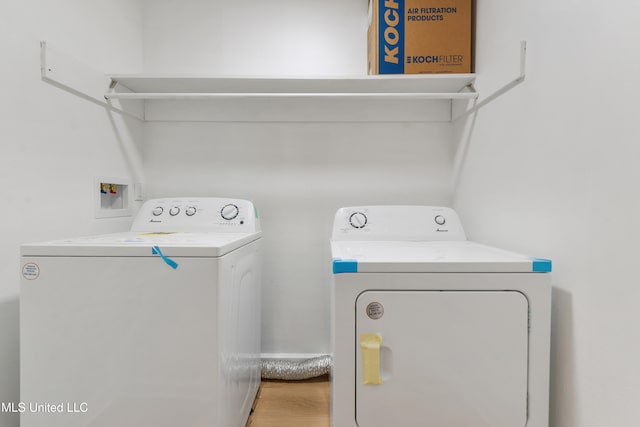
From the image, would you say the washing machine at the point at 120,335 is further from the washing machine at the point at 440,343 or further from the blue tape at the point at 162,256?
the washing machine at the point at 440,343

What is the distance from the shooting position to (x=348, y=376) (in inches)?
36.9

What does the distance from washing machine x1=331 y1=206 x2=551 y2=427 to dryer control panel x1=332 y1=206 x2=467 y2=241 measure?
63cm

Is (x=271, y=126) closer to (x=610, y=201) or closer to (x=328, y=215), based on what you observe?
(x=328, y=215)

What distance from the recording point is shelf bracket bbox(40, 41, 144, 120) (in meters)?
1.17

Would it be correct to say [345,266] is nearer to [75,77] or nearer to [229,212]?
[229,212]

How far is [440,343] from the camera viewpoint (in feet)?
3.06

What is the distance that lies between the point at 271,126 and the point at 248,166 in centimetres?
26

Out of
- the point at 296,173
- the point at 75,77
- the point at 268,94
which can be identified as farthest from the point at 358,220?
the point at 75,77

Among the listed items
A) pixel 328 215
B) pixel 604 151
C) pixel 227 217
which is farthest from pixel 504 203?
pixel 227 217

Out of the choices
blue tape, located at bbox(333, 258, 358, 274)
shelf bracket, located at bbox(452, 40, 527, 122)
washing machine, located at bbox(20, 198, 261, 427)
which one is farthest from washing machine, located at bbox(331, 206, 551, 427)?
shelf bracket, located at bbox(452, 40, 527, 122)

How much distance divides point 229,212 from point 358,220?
64 cm

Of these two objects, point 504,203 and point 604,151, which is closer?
point 604,151

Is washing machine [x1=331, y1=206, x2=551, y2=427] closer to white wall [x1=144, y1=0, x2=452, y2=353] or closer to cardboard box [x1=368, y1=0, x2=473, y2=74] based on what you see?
white wall [x1=144, y1=0, x2=452, y2=353]

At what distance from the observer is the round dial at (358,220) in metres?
1.58
